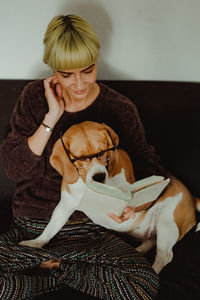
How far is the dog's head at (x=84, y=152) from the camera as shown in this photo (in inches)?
54.9

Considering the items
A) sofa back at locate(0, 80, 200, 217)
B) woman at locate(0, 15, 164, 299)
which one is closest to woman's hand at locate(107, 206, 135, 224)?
woman at locate(0, 15, 164, 299)

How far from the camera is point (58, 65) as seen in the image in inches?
56.0

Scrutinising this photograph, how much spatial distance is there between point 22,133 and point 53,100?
22 centimetres

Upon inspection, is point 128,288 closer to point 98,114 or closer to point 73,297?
point 73,297

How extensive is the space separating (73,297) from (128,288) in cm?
23

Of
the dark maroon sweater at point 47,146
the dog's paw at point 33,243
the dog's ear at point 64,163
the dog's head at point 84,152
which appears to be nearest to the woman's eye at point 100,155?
the dog's head at point 84,152

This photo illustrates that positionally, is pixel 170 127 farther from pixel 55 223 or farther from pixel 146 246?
pixel 55 223

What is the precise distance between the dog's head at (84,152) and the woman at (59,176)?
0.13 meters

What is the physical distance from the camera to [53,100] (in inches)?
60.2

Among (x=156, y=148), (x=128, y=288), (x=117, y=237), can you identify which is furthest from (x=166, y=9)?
(x=128, y=288)

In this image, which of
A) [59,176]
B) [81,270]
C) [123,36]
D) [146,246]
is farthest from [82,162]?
[123,36]

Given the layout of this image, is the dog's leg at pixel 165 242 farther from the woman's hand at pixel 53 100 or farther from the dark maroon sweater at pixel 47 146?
the woman's hand at pixel 53 100

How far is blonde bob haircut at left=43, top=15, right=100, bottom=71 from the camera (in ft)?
4.56

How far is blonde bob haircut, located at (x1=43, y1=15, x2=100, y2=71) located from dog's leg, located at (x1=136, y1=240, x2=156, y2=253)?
869mm
